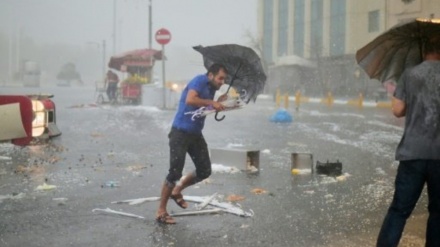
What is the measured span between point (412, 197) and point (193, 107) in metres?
2.29

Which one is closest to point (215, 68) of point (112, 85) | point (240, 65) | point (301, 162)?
point (240, 65)

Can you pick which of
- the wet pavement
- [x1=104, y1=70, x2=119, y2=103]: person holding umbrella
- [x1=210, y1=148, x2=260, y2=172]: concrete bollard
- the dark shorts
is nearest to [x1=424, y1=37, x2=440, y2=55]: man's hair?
the wet pavement

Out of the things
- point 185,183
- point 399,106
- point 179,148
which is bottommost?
point 185,183

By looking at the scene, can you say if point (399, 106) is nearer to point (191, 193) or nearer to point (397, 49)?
point (397, 49)

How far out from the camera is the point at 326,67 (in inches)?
2032

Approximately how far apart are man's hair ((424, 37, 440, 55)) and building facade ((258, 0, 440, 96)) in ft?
119

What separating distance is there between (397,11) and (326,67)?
577 inches

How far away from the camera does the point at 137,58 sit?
2784 cm

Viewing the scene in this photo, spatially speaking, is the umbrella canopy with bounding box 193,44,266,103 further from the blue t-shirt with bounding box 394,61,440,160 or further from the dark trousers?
the dark trousers

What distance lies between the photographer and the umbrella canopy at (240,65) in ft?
17.2

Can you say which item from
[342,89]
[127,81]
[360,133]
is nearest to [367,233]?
[360,133]

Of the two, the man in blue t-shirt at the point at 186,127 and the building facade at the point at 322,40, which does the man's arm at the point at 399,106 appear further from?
the building facade at the point at 322,40

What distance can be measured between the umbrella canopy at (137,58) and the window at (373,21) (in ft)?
79.9

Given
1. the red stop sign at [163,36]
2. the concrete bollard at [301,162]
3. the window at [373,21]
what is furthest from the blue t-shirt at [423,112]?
the window at [373,21]
